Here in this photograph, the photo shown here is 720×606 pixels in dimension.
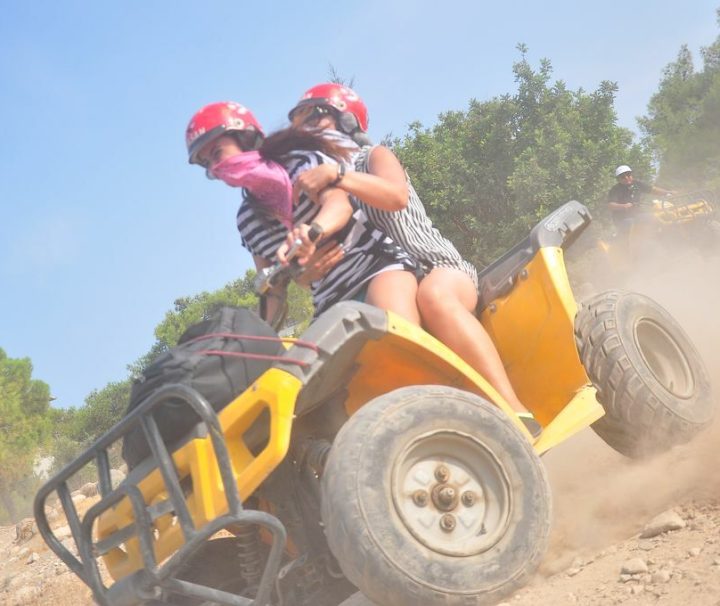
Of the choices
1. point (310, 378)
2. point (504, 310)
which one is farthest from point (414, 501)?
point (504, 310)

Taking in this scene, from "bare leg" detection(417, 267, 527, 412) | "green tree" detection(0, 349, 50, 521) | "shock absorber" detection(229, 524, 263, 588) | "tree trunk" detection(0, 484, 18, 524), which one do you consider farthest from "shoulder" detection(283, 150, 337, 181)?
A: "tree trunk" detection(0, 484, 18, 524)

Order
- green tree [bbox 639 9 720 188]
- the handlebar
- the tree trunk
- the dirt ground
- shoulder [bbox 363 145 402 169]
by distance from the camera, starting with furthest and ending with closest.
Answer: green tree [bbox 639 9 720 188], the tree trunk, shoulder [bbox 363 145 402 169], the handlebar, the dirt ground

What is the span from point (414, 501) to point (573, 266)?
773 inches

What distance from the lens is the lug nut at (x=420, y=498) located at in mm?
2639

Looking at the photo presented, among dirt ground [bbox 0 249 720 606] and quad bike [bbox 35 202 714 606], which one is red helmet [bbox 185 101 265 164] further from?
dirt ground [bbox 0 249 720 606]

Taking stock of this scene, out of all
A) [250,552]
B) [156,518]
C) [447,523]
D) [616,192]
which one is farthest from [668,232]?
[156,518]

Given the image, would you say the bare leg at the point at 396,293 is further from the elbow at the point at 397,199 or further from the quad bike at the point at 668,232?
the quad bike at the point at 668,232

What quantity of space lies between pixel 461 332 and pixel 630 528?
1.16m

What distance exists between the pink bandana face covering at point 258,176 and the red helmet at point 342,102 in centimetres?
49

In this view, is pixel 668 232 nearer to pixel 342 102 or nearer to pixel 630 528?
pixel 342 102

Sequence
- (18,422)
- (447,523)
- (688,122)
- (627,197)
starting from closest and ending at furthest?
(447,523)
(627,197)
(18,422)
(688,122)

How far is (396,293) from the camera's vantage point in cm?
338

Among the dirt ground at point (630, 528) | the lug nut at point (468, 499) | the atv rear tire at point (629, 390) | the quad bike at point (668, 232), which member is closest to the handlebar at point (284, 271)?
the lug nut at point (468, 499)

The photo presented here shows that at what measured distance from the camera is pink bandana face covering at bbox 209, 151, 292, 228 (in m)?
3.60
